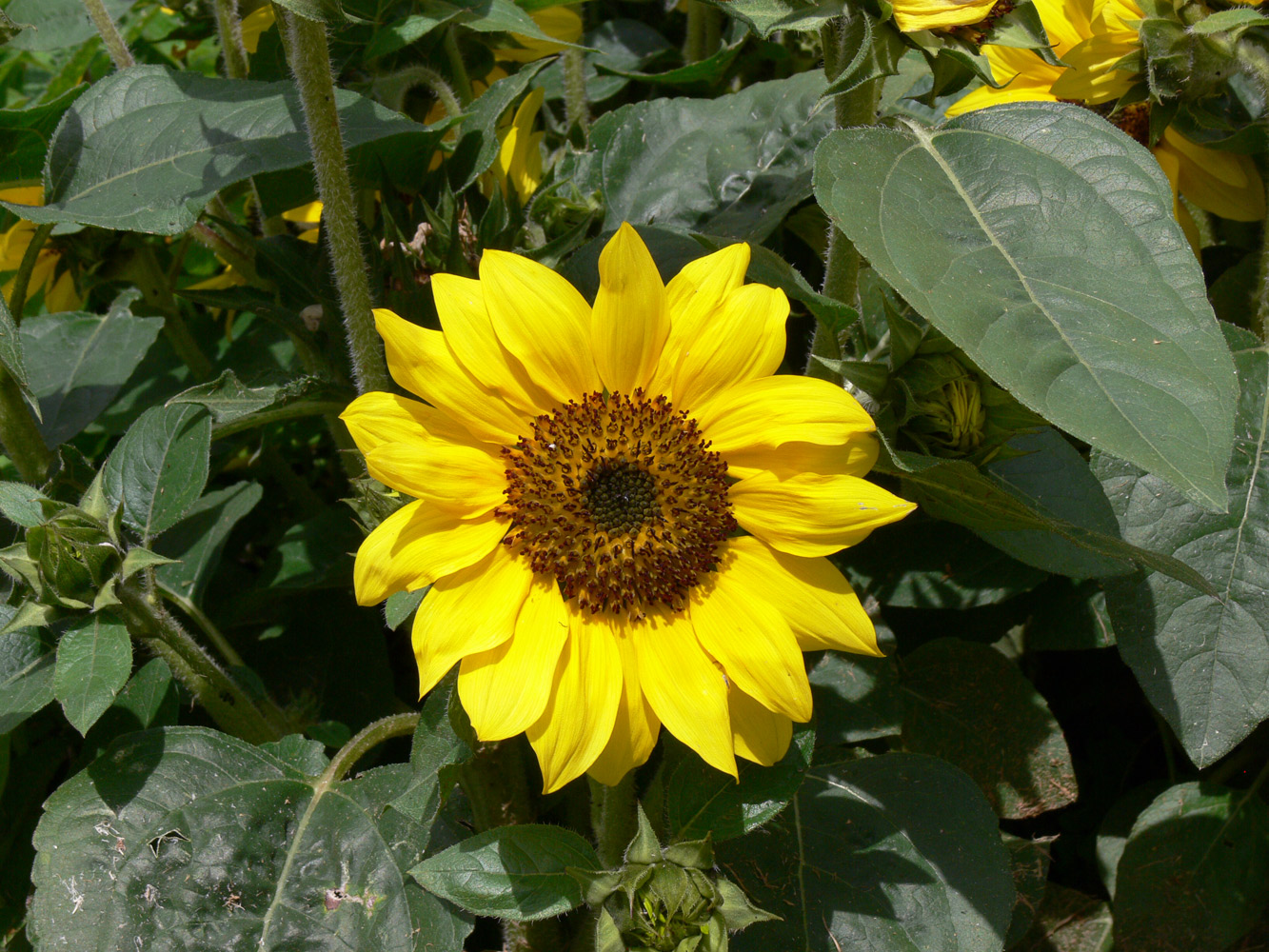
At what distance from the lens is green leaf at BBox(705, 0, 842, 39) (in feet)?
3.76

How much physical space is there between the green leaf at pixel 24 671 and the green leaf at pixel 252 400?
354mm

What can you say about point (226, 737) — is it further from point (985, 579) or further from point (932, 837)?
point (985, 579)

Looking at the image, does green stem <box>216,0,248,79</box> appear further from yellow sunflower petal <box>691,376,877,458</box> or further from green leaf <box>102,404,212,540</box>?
yellow sunflower petal <box>691,376,877,458</box>

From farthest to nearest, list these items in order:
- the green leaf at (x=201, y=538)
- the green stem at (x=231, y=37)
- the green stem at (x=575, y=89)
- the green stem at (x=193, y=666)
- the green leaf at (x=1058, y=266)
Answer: the green stem at (x=575, y=89) < the green stem at (x=231, y=37) < the green leaf at (x=201, y=538) < the green stem at (x=193, y=666) < the green leaf at (x=1058, y=266)

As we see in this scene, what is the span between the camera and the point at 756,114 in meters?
1.88

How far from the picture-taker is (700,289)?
1215 mm

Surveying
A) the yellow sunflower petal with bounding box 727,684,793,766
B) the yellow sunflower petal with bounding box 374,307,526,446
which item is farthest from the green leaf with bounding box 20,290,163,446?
the yellow sunflower petal with bounding box 727,684,793,766

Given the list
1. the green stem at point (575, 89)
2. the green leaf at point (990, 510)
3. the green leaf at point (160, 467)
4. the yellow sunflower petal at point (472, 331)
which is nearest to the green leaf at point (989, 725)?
→ the green leaf at point (990, 510)

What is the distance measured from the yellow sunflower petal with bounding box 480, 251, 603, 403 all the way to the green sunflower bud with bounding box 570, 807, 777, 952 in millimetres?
510

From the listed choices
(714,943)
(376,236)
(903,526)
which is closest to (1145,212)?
(903,526)

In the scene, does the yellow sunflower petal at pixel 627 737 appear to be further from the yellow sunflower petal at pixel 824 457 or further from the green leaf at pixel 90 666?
the green leaf at pixel 90 666

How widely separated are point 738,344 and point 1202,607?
709mm

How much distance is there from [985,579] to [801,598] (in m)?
0.46

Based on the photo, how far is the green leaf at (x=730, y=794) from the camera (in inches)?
47.1
